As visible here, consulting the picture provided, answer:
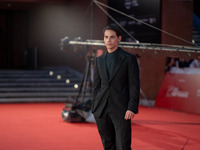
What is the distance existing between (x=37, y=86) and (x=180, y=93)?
16.1ft

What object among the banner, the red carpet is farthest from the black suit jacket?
the banner

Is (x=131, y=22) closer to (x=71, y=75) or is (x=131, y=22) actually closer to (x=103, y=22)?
(x=103, y=22)

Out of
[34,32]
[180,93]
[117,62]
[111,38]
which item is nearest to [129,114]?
[117,62]

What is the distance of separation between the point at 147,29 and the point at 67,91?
351 centimetres

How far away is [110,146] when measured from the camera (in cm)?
271

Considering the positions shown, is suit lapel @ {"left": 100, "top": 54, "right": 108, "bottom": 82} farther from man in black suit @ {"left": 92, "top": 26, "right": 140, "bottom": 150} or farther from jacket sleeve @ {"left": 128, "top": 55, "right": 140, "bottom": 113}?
jacket sleeve @ {"left": 128, "top": 55, "right": 140, "bottom": 113}

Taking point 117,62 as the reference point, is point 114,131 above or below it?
below

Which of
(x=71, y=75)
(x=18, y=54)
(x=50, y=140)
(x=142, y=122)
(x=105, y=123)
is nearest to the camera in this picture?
(x=105, y=123)

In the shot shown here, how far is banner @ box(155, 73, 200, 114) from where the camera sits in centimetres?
774

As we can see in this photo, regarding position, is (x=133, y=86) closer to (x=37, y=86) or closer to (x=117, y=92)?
(x=117, y=92)

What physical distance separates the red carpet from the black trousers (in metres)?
1.53

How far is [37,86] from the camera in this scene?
10.7 meters

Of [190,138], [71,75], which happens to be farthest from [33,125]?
[71,75]

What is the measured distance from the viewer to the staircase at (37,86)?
9672 mm
